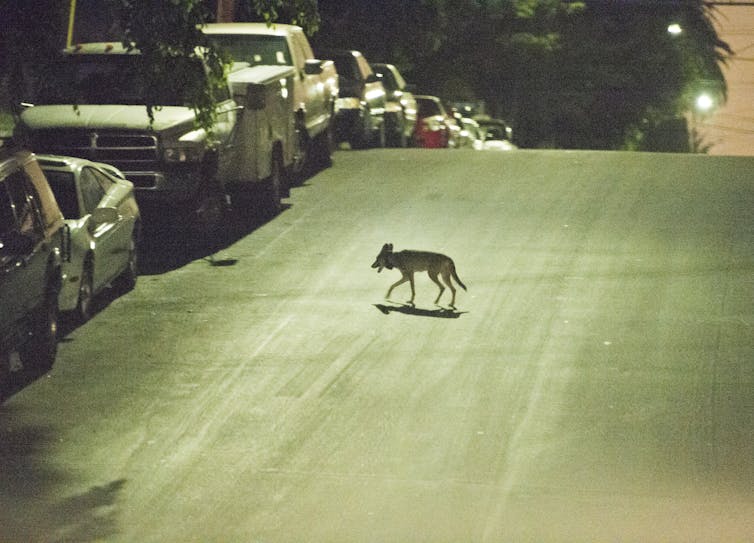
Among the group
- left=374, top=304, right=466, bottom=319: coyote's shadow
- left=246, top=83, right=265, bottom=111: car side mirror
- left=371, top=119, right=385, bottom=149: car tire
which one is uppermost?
left=246, top=83, right=265, bottom=111: car side mirror

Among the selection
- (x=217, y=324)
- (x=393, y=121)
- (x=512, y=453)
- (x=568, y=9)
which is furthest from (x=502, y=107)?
(x=512, y=453)

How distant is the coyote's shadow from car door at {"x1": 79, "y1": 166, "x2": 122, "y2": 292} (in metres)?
2.55

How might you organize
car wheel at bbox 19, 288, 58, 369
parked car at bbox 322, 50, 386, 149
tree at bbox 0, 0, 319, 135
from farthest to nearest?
parked car at bbox 322, 50, 386, 149 < tree at bbox 0, 0, 319, 135 < car wheel at bbox 19, 288, 58, 369

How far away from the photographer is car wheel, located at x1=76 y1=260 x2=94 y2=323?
13.9 m

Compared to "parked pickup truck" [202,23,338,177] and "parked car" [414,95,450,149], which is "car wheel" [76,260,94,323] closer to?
"parked pickup truck" [202,23,338,177]

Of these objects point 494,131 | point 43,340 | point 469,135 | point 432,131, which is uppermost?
point 43,340

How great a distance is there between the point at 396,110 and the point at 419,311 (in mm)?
18361

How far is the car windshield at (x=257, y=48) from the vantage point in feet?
75.2

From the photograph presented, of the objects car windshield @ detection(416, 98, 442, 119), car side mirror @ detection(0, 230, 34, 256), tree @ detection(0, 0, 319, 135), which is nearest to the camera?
car side mirror @ detection(0, 230, 34, 256)

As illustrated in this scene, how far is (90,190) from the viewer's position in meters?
14.9

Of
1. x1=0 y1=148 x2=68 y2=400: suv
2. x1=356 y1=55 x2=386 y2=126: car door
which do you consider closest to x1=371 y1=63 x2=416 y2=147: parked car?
x1=356 y1=55 x2=386 y2=126: car door

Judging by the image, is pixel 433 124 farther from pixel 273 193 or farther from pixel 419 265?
pixel 419 265

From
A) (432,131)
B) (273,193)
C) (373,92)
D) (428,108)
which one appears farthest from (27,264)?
(428,108)

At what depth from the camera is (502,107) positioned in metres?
64.2
